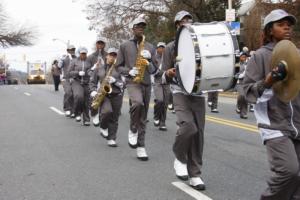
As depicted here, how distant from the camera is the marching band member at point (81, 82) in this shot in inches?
516

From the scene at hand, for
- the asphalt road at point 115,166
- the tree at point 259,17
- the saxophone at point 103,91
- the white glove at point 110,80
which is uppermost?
the tree at point 259,17

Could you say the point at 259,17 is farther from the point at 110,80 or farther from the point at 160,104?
the point at 110,80

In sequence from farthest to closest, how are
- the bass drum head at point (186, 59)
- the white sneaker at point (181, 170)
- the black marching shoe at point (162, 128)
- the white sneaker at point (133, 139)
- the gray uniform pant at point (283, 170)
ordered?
the black marching shoe at point (162, 128) < the white sneaker at point (133, 139) < the white sneaker at point (181, 170) < the bass drum head at point (186, 59) < the gray uniform pant at point (283, 170)

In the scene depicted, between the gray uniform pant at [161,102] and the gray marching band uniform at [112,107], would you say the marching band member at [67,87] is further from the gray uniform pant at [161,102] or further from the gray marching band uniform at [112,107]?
the gray marching band uniform at [112,107]

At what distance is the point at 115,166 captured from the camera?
8.11 meters

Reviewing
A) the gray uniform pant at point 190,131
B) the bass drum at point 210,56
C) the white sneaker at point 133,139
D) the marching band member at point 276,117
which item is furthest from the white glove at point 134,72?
the marching band member at point 276,117

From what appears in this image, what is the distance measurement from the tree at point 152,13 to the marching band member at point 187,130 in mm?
29850

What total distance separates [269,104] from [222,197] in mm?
1810

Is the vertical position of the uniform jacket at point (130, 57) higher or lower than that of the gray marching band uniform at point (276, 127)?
higher

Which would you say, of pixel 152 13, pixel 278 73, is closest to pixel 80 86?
pixel 278 73

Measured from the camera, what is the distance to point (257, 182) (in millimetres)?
6902

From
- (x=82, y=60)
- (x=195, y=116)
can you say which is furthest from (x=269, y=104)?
(x=82, y=60)

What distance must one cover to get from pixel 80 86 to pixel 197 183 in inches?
295

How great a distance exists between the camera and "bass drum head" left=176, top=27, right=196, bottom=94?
6.04 metres
